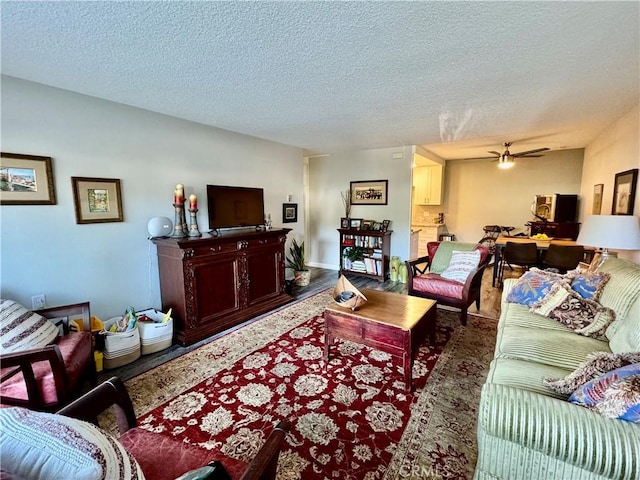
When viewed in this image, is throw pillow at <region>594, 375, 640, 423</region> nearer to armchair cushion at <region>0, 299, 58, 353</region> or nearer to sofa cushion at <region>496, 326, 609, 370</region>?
sofa cushion at <region>496, 326, 609, 370</region>

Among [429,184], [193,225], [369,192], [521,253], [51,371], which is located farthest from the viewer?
[429,184]

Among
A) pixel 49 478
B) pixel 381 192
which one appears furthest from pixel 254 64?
pixel 381 192

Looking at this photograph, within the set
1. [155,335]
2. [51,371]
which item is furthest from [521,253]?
[51,371]

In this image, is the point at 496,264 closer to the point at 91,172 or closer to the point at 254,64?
the point at 254,64

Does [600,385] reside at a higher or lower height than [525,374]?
higher

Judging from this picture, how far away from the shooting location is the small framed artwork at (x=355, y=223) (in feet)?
17.8

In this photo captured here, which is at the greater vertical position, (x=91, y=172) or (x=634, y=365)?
(x=91, y=172)

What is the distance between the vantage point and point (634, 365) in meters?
1.14

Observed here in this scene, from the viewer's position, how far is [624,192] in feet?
9.91

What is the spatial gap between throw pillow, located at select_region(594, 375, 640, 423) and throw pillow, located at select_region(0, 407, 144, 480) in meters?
1.51

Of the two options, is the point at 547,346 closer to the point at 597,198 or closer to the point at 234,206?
the point at 234,206

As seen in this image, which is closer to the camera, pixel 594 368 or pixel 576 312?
pixel 594 368

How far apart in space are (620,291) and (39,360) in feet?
11.5

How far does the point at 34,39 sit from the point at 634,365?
3294 millimetres
